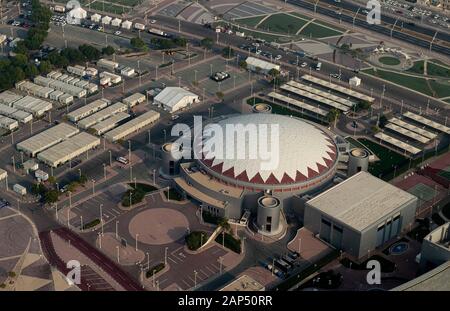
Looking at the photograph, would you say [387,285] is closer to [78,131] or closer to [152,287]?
[152,287]

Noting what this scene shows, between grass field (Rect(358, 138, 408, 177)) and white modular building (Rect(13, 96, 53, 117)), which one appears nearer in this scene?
grass field (Rect(358, 138, 408, 177))

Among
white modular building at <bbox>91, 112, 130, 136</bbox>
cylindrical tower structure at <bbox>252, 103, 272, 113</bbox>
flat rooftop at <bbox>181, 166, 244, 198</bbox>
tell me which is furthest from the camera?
cylindrical tower structure at <bbox>252, 103, 272, 113</bbox>

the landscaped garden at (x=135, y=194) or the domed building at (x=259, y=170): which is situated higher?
the domed building at (x=259, y=170)

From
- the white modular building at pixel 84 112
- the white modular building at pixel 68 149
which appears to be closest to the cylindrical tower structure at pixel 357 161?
the white modular building at pixel 68 149

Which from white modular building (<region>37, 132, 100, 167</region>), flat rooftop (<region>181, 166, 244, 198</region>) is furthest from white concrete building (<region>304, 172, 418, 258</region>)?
white modular building (<region>37, 132, 100, 167</region>)

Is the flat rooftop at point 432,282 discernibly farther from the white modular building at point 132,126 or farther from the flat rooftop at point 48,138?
the flat rooftop at point 48,138

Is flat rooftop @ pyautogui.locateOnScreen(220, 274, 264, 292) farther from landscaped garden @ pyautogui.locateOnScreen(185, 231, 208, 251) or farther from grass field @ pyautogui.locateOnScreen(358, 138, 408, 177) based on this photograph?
grass field @ pyautogui.locateOnScreen(358, 138, 408, 177)
